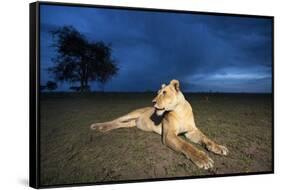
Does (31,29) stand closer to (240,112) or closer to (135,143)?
(135,143)

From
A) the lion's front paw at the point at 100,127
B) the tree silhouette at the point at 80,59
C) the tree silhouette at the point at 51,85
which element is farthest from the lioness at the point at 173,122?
the tree silhouette at the point at 51,85

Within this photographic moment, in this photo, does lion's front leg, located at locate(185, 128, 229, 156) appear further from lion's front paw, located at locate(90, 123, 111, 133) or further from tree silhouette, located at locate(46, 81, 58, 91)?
tree silhouette, located at locate(46, 81, 58, 91)

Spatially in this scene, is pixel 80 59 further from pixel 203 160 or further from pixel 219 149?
pixel 219 149

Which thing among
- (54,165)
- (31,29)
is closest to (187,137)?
(54,165)

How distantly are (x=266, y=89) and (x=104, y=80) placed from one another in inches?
83.6

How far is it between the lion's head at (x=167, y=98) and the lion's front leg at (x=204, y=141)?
39 cm

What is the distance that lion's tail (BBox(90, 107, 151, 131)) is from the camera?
21.9 ft

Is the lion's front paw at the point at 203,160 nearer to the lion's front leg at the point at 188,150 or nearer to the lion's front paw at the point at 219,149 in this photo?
the lion's front leg at the point at 188,150

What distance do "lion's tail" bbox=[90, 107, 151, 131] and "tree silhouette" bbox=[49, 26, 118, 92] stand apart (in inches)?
16.9

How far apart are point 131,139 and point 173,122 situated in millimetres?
575

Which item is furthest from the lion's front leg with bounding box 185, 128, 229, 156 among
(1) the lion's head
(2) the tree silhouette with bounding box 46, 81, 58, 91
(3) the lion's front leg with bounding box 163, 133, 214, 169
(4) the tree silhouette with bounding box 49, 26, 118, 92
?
(2) the tree silhouette with bounding box 46, 81, 58, 91

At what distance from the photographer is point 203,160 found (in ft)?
23.3

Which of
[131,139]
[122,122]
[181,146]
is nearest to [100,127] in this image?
[122,122]

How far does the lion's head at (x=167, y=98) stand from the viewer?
696 cm
